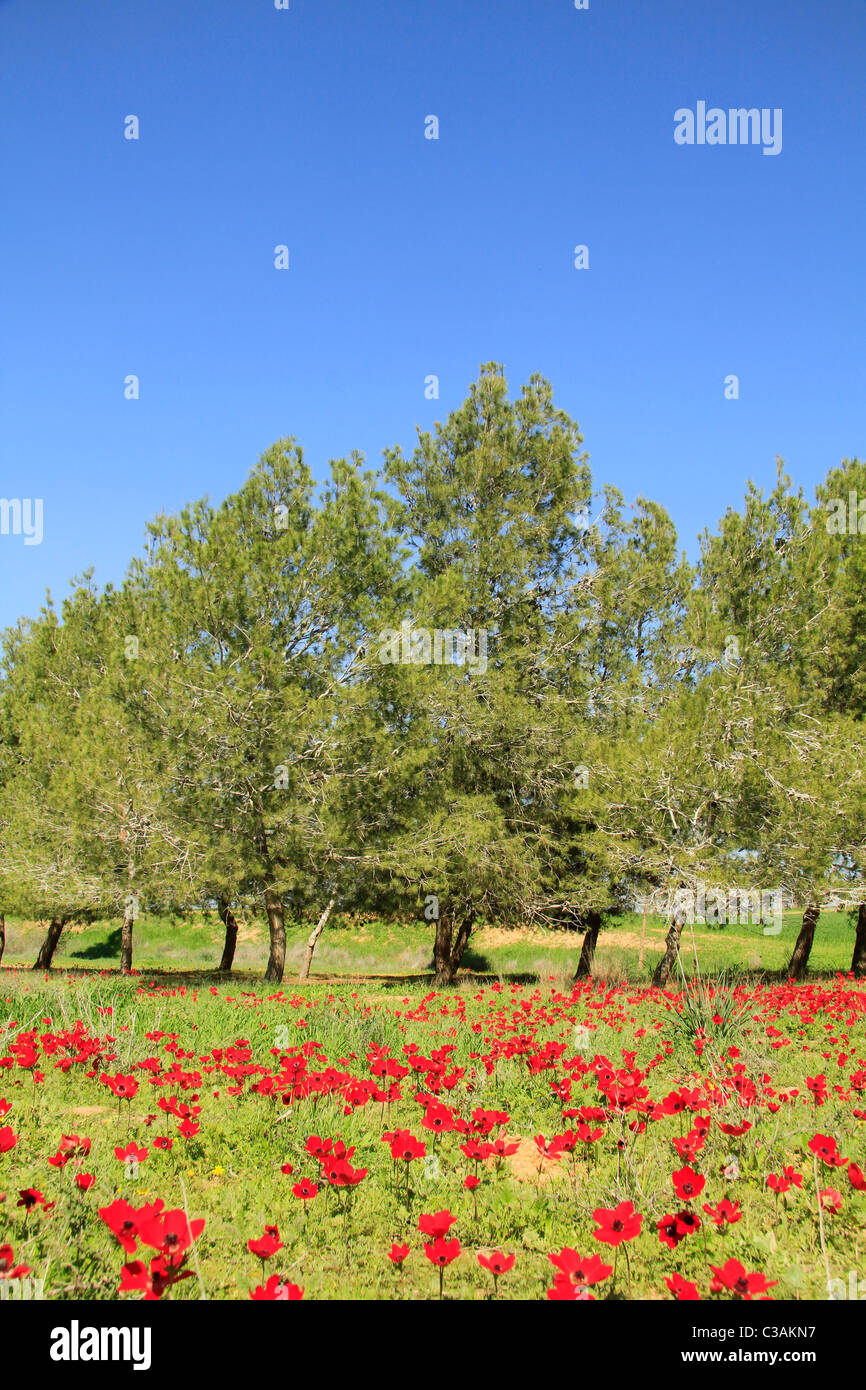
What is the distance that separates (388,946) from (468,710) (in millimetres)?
21236

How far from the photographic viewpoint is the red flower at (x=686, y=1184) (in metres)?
2.69

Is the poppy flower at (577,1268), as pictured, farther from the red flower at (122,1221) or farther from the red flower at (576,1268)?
the red flower at (122,1221)

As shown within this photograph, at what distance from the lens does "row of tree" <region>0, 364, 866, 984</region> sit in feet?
43.7

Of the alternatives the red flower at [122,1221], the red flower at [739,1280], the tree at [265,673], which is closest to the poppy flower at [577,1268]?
the red flower at [739,1280]

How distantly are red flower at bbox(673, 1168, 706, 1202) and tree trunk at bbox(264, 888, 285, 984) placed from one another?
486 inches

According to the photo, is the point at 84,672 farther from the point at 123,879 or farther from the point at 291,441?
the point at 291,441

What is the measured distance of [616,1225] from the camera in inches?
95.5

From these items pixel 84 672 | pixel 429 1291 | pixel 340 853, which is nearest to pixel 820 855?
pixel 340 853

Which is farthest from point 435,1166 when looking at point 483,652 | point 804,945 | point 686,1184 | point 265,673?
point 804,945

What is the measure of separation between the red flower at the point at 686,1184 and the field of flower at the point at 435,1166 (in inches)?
0.5

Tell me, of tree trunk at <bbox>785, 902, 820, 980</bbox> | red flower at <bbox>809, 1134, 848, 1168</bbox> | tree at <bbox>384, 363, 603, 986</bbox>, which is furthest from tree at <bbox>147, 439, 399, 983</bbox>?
red flower at <bbox>809, 1134, 848, 1168</bbox>

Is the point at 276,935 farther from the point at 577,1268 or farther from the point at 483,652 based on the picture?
the point at 577,1268

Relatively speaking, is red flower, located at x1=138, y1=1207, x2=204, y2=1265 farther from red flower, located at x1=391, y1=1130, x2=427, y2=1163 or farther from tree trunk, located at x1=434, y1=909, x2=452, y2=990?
tree trunk, located at x1=434, y1=909, x2=452, y2=990

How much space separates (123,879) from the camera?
1416cm
